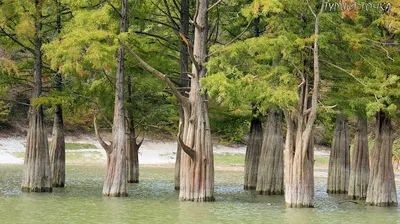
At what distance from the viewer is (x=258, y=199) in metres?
27.2

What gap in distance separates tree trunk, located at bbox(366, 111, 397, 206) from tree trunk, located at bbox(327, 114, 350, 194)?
241 inches

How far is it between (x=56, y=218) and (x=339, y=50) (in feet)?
34.6

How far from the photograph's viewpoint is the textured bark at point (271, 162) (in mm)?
29391

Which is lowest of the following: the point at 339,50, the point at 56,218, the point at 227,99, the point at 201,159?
the point at 56,218

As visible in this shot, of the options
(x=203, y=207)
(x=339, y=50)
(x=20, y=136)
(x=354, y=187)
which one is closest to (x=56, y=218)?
(x=203, y=207)

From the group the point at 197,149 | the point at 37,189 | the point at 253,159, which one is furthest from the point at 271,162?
the point at 37,189

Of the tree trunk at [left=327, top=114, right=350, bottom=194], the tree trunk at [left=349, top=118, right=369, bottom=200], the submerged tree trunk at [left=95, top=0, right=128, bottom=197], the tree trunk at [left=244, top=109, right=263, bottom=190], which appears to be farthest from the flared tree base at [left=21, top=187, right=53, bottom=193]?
the tree trunk at [left=327, top=114, right=350, bottom=194]

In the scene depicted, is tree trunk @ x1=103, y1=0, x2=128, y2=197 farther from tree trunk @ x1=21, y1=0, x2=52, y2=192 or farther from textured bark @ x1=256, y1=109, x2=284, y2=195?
textured bark @ x1=256, y1=109, x2=284, y2=195

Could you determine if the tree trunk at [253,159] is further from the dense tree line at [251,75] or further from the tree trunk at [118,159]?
the tree trunk at [118,159]

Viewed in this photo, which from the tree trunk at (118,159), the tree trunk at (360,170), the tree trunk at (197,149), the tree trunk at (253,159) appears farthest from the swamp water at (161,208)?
the tree trunk at (253,159)

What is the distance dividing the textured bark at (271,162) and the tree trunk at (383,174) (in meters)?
4.71

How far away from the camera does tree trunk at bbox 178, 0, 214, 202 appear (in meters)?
24.5

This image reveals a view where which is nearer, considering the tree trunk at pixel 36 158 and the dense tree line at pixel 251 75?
the dense tree line at pixel 251 75

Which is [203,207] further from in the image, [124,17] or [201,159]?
[124,17]
